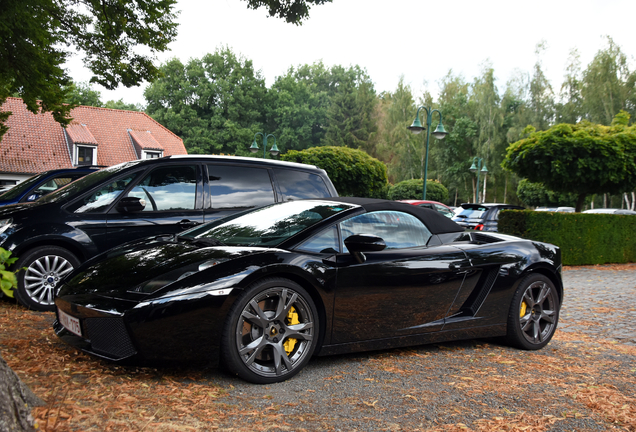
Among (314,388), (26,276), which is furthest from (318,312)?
(26,276)

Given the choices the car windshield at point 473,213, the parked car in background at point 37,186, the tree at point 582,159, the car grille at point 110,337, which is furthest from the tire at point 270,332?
the tree at point 582,159

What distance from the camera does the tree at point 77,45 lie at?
33.6 ft

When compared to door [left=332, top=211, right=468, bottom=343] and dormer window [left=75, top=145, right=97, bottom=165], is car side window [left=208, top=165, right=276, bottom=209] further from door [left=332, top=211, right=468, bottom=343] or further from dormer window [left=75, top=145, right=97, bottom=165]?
dormer window [left=75, top=145, right=97, bottom=165]

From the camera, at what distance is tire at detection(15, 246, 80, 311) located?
18.1 ft

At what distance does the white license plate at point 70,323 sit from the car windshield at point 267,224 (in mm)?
1030

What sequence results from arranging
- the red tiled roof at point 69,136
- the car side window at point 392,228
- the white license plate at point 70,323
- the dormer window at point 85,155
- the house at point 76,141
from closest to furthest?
the white license plate at point 70,323 → the car side window at point 392,228 → the house at point 76,141 → the red tiled roof at point 69,136 → the dormer window at point 85,155

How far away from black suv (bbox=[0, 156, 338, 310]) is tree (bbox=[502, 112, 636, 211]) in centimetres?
1480

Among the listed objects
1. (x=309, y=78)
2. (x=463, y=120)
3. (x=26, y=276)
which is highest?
(x=309, y=78)

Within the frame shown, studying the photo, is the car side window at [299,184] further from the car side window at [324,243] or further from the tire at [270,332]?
the tire at [270,332]

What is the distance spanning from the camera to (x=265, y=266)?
11.4ft

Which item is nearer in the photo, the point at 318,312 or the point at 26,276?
the point at 318,312

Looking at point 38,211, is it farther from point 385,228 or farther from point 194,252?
point 385,228

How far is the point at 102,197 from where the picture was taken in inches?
230

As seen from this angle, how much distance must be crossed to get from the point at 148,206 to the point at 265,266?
2.94 meters
